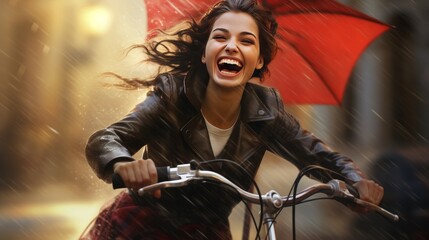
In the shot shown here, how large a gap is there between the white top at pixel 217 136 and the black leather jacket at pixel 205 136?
0.07ft

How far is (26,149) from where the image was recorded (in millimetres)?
2480

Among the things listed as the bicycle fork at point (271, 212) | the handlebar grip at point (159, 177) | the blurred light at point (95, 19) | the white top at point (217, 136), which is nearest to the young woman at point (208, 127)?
the white top at point (217, 136)

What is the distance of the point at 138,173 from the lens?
1918mm

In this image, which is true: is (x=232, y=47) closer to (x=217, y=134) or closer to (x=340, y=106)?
(x=217, y=134)

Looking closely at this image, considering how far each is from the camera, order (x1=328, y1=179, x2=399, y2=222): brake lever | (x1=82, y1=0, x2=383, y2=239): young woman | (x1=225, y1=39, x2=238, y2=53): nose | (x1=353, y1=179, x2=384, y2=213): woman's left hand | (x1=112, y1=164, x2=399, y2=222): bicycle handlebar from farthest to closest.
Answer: (x1=225, y1=39, x2=238, y2=53): nose, (x1=82, y1=0, x2=383, y2=239): young woman, (x1=353, y1=179, x2=384, y2=213): woman's left hand, (x1=328, y1=179, x2=399, y2=222): brake lever, (x1=112, y1=164, x2=399, y2=222): bicycle handlebar

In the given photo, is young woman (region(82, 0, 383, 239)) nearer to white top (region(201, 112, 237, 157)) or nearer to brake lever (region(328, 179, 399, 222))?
white top (region(201, 112, 237, 157))

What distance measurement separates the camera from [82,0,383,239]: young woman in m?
2.39

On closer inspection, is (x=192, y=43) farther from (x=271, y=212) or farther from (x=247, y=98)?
(x=271, y=212)

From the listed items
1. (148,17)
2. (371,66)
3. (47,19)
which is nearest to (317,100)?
(371,66)

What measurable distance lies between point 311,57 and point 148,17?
884 mm

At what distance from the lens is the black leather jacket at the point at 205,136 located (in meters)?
2.44

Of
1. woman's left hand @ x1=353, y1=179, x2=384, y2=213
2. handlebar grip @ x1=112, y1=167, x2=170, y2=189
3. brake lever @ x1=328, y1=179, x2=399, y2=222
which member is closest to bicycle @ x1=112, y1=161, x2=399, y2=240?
handlebar grip @ x1=112, y1=167, x2=170, y2=189

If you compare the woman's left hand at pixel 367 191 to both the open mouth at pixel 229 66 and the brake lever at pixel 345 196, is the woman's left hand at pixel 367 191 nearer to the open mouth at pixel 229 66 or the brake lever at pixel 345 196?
the brake lever at pixel 345 196

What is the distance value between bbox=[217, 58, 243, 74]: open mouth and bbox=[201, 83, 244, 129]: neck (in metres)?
0.09
